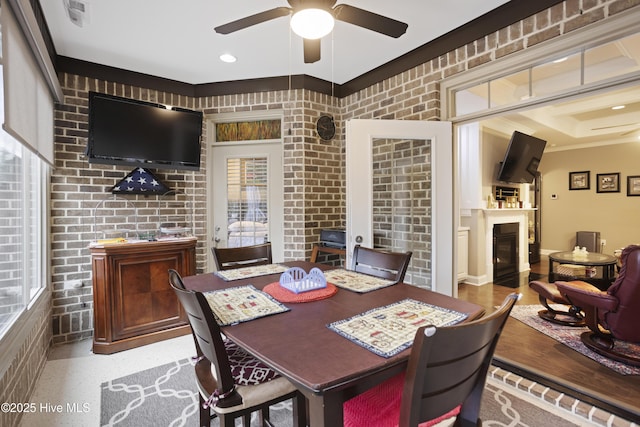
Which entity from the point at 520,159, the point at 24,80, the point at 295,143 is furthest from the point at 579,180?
the point at 24,80

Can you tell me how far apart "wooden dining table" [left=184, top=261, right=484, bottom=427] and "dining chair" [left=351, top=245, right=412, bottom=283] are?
362 mm

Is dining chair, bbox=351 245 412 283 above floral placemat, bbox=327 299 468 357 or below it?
above

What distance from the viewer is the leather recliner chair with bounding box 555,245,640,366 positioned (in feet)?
7.21

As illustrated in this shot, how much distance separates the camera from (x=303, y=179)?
3.55 meters

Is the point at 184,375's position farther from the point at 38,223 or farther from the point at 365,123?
the point at 365,123

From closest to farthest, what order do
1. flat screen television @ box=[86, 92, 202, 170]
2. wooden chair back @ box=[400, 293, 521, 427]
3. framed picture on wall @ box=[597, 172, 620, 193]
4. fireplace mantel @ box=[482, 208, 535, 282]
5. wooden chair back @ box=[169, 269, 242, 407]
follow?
wooden chair back @ box=[400, 293, 521, 427], wooden chair back @ box=[169, 269, 242, 407], flat screen television @ box=[86, 92, 202, 170], fireplace mantel @ box=[482, 208, 535, 282], framed picture on wall @ box=[597, 172, 620, 193]

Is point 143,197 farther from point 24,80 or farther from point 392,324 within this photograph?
point 392,324

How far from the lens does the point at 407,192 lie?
2.98 m

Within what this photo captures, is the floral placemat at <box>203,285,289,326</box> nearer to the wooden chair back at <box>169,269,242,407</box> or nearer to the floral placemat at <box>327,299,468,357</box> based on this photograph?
the wooden chair back at <box>169,269,242,407</box>

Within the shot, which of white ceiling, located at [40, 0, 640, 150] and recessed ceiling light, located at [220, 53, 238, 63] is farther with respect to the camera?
recessed ceiling light, located at [220, 53, 238, 63]

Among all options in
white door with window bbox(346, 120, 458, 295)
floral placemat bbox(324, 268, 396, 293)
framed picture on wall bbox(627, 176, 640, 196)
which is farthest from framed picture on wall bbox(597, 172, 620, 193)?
floral placemat bbox(324, 268, 396, 293)

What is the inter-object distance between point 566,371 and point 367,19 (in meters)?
2.66

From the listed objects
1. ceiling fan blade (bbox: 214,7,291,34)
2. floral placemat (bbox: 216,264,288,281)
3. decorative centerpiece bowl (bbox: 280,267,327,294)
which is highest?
ceiling fan blade (bbox: 214,7,291,34)

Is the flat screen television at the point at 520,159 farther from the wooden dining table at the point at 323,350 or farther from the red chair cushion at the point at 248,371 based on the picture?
the red chair cushion at the point at 248,371
